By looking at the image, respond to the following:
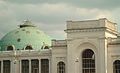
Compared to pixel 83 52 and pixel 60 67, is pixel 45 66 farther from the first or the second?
pixel 83 52

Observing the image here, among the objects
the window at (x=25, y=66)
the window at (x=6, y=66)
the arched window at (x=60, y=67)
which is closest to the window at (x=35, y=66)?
the window at (x=25, y=66)

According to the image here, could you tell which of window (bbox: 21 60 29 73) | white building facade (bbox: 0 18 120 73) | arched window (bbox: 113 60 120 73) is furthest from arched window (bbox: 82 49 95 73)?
window (bbox: 21 60 29 73)

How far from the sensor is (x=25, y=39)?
85375mm

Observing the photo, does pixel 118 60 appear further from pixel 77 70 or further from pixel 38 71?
pixel 38 71

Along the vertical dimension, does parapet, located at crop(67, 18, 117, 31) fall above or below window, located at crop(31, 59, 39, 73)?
above

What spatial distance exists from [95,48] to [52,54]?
30.4ft

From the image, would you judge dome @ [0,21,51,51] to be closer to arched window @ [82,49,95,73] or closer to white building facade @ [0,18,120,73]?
white building facade @ [0,18,120,73]

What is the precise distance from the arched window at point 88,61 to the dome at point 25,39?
57.7ft

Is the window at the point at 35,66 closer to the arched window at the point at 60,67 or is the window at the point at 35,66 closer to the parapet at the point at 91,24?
the arched window at the point at 60,67

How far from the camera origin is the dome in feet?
278

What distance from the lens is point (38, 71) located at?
252 ft

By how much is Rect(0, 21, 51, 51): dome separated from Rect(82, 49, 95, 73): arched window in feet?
57.7

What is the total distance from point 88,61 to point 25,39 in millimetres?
20977

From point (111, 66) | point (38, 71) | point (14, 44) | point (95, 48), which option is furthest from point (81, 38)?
point (14, 44)
